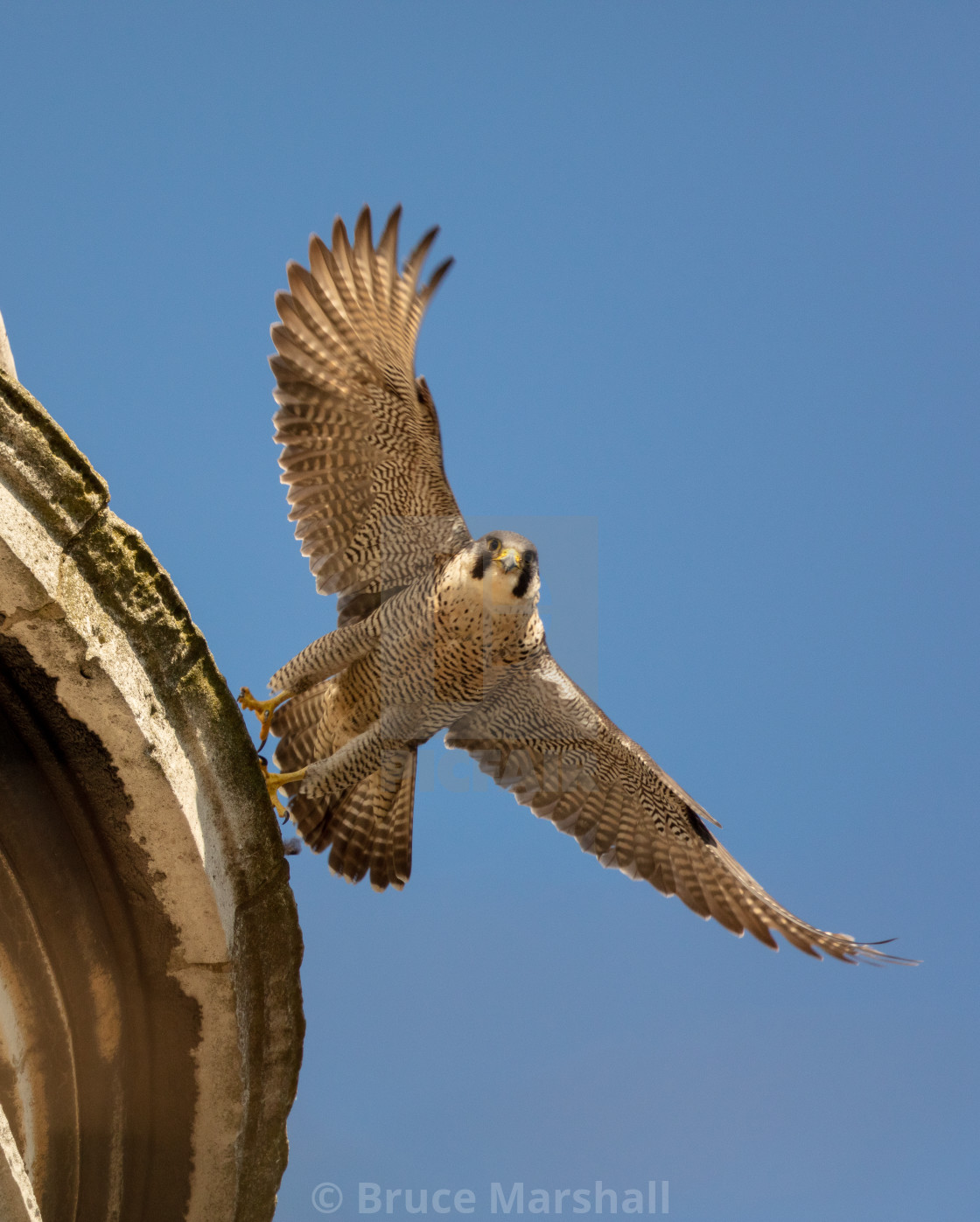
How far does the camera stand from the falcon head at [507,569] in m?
5.63

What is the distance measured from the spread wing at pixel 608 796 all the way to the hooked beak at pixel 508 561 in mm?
644

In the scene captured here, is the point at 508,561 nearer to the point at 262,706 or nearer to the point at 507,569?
the point at 507,569

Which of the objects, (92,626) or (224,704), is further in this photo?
(224,704)

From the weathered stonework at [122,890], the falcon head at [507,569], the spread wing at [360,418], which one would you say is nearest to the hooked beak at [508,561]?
the falcon head at [507,569]

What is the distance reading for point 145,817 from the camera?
372cm

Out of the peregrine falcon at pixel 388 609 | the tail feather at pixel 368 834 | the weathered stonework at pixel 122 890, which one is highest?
the peregrine falcon at pixel 388 609

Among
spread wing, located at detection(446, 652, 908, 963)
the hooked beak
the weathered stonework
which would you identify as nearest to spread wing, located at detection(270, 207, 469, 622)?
the hooked beak

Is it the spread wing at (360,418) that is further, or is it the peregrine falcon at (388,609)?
the spread wing at (360,418)

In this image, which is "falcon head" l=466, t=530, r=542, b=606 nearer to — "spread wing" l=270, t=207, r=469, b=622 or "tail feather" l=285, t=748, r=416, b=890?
"spread wing" l=270, t=207, r=469, b=622

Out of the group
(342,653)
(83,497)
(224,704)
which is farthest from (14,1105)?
(342,653)

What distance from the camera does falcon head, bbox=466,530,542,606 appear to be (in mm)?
5633

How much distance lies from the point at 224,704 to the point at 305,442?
7.73 feet

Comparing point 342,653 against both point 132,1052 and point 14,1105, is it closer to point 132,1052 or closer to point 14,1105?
point 132,1052

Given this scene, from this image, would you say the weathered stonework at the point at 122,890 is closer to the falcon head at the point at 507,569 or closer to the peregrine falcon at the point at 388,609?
the peregrine falcon at the point at 388,609
